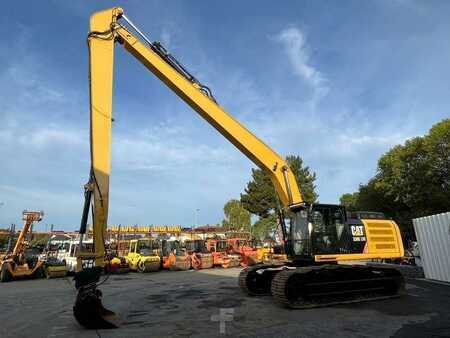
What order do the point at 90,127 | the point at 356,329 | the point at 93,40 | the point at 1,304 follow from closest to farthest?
the point at 356,329
the point at 90,127
the point at 93,40
the point at 1,304

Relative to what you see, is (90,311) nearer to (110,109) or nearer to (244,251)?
(110,109)

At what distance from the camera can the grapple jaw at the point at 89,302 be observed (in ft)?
25.9

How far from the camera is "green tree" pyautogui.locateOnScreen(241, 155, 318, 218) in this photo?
5034 centimetres

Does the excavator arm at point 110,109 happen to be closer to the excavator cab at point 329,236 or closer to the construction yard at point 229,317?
the excavator cab at point 329,236

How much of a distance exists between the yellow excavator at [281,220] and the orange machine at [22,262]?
49.0 feet

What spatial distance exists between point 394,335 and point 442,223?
9167 mm

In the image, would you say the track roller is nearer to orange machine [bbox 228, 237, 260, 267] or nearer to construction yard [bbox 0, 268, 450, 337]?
construction yard [bbox 0, 268, 450, 337]

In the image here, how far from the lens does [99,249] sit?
8539 millimetres

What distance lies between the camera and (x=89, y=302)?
26.3 feet

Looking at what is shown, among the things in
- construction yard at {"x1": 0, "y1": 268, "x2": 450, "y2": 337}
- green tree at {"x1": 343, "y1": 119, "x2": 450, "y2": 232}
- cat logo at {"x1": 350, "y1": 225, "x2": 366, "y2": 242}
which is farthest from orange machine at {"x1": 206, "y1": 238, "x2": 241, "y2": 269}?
green tree at {"x1": 343, "y1": 119, "x2": 450, "y2": 232}

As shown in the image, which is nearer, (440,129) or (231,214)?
(440,129)

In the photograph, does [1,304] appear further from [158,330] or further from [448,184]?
[448,184]

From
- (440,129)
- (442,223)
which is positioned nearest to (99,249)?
(442,223)

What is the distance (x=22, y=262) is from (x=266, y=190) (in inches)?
1337
